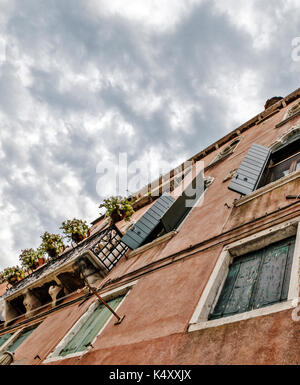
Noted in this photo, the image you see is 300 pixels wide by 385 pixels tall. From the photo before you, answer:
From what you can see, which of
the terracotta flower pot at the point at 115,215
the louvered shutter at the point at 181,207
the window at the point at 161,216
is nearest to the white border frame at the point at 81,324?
the window at the point at 161,216

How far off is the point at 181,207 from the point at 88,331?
11.2ft

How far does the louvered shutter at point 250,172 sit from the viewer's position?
467cm

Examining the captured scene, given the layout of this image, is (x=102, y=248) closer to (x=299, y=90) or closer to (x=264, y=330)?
(x=264, y=330)

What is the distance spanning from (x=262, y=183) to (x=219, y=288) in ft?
10.1

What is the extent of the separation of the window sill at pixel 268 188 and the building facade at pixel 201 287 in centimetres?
2

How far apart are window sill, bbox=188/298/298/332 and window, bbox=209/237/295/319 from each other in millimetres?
177

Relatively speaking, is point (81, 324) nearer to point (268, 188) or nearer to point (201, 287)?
point (201, 287)

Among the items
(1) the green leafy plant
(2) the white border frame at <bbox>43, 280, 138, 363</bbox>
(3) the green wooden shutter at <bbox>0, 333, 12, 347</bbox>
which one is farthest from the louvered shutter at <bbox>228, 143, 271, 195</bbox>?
(1) the green leafy plant

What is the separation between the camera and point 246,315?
7.80ft

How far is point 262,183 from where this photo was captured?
17.7 ft

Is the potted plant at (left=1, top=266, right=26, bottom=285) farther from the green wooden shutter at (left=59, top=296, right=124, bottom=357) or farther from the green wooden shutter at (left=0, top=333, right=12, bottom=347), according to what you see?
the green wooden shutter at (left=59, top=296, right=124, bottom=357)

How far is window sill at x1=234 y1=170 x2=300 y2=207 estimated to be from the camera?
4.26m

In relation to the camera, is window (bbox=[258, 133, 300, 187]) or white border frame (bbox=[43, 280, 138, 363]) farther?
window (bbox=[258, 133, 300, 187])

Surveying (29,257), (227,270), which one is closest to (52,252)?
(29,257)
